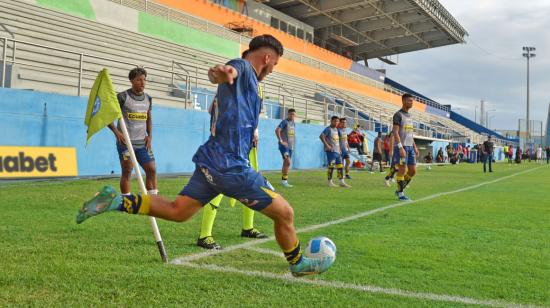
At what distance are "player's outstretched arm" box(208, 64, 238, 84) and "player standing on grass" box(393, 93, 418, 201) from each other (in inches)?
282

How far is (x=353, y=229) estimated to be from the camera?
5828 mm

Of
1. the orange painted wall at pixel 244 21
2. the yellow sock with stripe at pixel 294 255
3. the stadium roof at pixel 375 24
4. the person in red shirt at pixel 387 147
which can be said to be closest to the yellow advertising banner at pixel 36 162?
the yellow sock with stripe at pixel 294 255

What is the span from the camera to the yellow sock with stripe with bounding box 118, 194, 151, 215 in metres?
3.36

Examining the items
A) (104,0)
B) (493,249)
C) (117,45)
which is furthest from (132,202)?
(104,0)

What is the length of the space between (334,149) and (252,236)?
25.4ft

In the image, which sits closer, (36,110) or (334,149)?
(36,110)

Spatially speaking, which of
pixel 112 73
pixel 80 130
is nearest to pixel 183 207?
pixel 80 130

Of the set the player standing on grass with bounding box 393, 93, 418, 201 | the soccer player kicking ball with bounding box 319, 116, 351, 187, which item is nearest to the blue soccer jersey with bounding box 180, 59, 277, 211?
the player standing on grass with bounding box 393, 93, 418, 201

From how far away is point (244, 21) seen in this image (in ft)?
114

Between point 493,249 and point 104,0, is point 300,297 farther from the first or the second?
point 104,0

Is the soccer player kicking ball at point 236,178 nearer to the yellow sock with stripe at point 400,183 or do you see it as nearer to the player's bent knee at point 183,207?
the player's bent knee at point 183,207

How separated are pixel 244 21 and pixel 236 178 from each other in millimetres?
33057

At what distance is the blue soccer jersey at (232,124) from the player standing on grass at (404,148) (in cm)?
684

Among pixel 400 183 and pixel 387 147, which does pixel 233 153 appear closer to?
pixel 400 183
